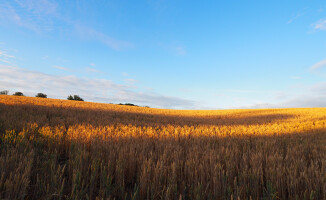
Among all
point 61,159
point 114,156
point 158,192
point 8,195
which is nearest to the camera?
point 8,195

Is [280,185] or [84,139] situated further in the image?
[84,139]

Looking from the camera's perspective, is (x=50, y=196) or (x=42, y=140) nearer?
(x=50, y=196)

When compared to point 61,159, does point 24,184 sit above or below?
above

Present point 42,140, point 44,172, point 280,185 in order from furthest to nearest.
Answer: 1. point 42,140
2. point 44,172
3. point 280,185

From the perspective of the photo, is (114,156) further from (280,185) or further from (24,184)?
(280,185)

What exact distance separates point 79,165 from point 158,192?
123cm

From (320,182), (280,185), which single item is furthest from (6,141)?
(320,182)

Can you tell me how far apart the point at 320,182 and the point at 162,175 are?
197 centimetres

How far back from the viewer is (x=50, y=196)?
67.2 inches

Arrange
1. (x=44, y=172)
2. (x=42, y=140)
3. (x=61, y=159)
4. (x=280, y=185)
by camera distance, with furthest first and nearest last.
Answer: (x=42, y=140), (x=61, y=159), (x=44, y=172), (x=280, y=185)

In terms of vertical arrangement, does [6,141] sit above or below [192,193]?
above

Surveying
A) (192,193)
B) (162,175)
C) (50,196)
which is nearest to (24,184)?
(50,196)

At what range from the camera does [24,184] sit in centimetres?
173

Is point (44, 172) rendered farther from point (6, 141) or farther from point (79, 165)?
point (6, 141)
